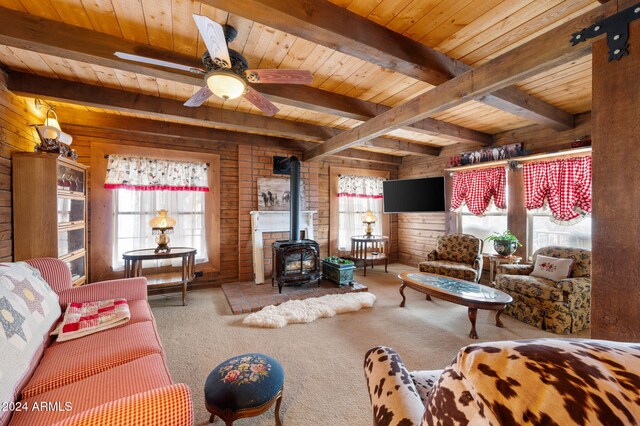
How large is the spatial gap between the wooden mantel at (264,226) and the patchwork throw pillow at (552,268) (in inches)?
132

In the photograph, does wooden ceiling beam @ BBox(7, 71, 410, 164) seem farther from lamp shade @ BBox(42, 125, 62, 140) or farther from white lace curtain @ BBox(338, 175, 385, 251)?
white lace curtain @ BBox(338, 175, 385, 251)

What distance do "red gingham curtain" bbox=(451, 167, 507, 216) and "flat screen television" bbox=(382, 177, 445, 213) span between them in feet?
1.23

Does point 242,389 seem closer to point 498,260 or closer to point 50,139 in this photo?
point 50,139

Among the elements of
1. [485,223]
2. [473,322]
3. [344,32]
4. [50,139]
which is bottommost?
[473,322]

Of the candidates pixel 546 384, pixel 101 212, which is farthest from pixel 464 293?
pixel 101 212

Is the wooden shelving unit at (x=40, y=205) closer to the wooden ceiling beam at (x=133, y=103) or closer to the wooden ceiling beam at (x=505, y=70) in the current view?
the wooden ceiling beam at (x=133, y=103)

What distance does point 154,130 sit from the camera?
3.60m

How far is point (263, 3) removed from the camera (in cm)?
130

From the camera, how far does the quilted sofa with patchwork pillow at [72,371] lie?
86 cm

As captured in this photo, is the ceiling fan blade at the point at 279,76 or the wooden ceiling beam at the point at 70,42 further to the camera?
the ceiling fan blade at the point at 279,76

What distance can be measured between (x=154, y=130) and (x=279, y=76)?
2734 mm

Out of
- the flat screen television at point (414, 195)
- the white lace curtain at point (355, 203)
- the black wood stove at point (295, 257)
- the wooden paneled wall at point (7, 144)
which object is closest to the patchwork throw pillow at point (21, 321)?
the wooden paneled wall at point (7, 144)

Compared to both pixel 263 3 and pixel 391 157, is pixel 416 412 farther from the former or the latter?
pixel 391 157

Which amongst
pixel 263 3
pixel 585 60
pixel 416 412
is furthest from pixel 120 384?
pixel 585 60
